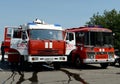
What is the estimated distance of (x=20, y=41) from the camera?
2066 cm

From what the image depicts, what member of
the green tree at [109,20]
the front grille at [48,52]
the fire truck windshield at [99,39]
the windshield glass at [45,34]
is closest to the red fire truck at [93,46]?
the fire truck windshield at [99,39]

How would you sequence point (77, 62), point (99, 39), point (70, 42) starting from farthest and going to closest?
point (77, 62)
point (99, 39)
point (70, 42)

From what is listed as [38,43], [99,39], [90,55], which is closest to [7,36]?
[38,43]

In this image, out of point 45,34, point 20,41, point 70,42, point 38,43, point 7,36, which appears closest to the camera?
point 38,43

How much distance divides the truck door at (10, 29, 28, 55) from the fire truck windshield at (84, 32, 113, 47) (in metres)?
3.86

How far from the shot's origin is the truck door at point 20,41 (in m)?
20.3

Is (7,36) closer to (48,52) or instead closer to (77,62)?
(48,52)

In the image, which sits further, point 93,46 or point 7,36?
point 7,36

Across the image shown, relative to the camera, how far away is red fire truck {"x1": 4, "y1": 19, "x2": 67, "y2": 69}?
2005 centimetres

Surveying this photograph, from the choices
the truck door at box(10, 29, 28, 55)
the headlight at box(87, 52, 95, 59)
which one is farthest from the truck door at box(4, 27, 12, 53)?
the headlight at box(87, 52, 95, 59)

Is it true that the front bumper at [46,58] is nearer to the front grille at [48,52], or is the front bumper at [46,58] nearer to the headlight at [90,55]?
the front grille at [48,52]

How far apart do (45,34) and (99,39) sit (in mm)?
3716

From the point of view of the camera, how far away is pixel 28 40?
20.1m

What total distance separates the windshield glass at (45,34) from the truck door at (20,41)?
17.2 inches
